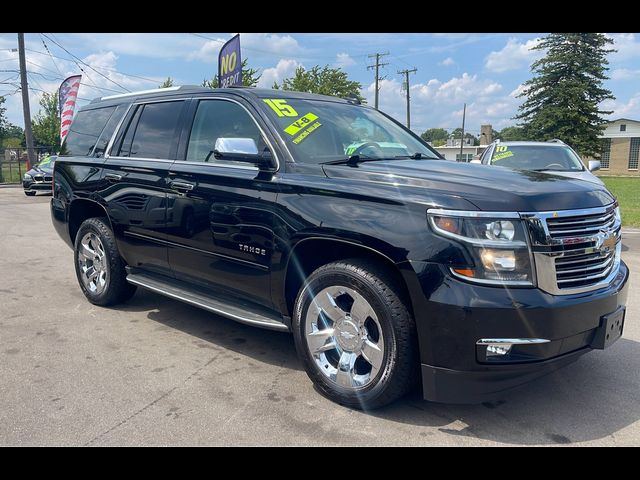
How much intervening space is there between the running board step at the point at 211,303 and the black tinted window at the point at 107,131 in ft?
4.32

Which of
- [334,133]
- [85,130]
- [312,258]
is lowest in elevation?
[312,258]

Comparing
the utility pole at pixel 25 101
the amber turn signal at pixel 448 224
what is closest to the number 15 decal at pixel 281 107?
the amber turn signal at pixel 448 224

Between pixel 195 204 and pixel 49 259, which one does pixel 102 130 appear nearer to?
pixel 195 204

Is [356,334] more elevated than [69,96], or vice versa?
[69,96]

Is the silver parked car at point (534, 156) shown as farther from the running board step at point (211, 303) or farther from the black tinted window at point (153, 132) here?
the running board step at point (211, 303)

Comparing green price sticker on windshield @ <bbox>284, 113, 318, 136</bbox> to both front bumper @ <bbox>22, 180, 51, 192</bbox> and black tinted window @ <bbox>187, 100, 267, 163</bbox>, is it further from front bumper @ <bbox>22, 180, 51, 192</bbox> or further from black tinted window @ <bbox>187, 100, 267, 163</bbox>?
front bumper @ <bbox>22, 180, 51, 192</bbox>

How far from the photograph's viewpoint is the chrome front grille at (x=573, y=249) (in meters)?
2.78

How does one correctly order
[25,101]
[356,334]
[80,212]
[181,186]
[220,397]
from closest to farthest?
1. [356,334]
2. [220,397]
3. [181,186]
4. [80,212]
5. [25,101]

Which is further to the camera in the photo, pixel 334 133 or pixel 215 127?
pixel 215 127

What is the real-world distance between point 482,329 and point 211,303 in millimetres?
2095

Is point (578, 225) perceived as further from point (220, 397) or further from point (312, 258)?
point (220, 397)

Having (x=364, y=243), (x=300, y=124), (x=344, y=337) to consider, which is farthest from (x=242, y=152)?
(x=344, y=337)

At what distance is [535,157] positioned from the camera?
9211mm

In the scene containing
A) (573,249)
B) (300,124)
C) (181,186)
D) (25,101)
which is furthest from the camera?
(25,101)
